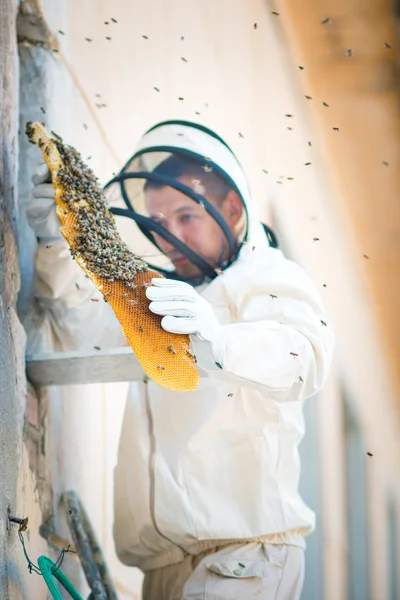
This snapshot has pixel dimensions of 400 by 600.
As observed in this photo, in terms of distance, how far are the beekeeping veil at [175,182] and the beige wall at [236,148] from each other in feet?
1.48

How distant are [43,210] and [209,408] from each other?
0.67 meters

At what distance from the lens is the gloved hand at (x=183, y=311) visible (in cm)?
211

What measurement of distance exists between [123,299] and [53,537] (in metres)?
0.87

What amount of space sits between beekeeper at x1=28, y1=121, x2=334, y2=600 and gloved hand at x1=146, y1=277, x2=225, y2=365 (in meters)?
0.27

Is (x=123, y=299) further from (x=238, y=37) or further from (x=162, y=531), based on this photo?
(x=238, y=37)

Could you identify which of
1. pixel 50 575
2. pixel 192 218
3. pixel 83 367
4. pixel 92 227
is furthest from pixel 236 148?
pixel 50 575

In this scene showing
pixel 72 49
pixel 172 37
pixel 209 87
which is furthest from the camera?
pixel 209 87

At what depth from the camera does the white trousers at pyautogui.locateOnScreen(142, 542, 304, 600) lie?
2.48 meters

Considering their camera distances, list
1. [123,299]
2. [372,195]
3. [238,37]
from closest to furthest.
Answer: [123,299]
[238,37]
[372,195]

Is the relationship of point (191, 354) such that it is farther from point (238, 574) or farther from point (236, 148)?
point (236, 148)

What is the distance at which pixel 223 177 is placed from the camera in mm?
2596

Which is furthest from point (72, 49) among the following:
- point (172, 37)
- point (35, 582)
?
point (35, 582)

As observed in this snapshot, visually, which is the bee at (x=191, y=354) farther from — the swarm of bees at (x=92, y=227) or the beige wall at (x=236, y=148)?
the beige wall at (x=236, y=148)

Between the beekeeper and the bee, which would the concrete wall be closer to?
the beekeeper
